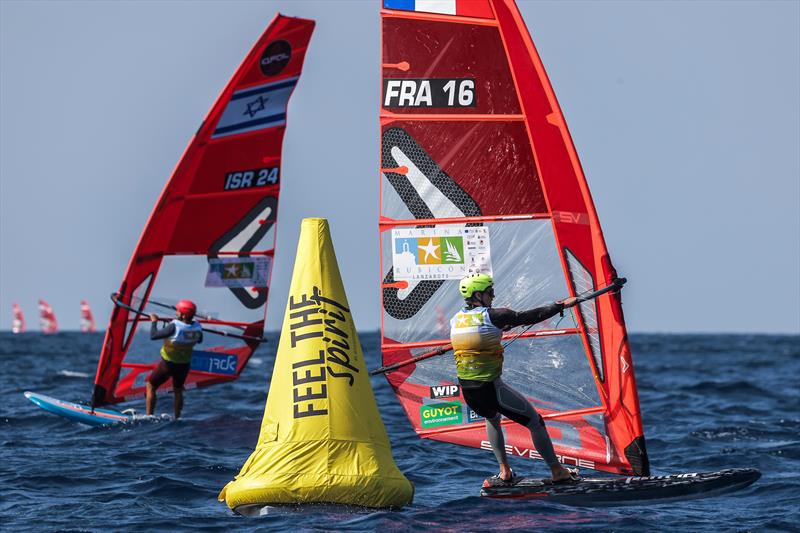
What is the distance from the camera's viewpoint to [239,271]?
18766mm

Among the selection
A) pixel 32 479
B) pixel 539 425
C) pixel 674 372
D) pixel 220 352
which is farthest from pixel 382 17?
pixel 674 372

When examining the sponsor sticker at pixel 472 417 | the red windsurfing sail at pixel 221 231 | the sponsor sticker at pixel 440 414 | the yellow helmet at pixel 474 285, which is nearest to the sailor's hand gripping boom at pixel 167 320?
the red windsurfing sail at pixel 221 231

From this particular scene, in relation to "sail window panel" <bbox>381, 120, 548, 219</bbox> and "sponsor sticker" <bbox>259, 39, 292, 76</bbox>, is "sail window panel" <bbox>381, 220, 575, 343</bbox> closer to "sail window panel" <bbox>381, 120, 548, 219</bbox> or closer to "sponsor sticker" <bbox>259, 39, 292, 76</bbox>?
"sail window panel" <bbox>381, 120, 548, 219</bbox>

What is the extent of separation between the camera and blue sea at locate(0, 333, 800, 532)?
29.6ft

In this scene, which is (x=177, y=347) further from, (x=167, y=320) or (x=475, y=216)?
(x=475, y=216)

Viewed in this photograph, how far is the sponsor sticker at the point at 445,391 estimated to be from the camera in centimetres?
1104

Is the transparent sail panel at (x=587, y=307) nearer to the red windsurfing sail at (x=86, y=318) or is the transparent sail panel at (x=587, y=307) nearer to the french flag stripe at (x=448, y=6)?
the french flag stripe at (x=448, y=6)

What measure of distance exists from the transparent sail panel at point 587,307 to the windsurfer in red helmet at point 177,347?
273 inches

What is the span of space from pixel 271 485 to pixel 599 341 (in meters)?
3.53

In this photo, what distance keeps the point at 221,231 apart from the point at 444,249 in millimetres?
8221

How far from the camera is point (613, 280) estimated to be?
10289 millimetres

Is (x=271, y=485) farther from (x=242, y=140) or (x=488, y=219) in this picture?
(x=242, y=140)

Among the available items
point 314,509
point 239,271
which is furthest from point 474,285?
point 239,271

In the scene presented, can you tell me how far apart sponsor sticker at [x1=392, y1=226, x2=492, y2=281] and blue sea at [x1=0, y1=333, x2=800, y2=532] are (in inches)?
80.7
